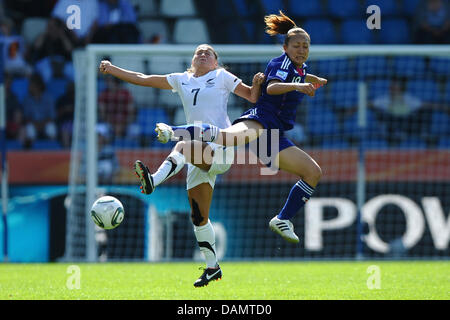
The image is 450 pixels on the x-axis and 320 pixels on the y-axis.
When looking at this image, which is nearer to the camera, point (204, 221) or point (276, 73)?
point (276, 73)

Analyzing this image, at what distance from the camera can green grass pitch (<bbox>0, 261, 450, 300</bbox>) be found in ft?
23.0

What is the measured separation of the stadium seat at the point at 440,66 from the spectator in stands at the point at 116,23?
4.99 metres

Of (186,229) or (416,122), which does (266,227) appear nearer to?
(186,229)

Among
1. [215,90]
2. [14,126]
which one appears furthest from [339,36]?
[215,90]

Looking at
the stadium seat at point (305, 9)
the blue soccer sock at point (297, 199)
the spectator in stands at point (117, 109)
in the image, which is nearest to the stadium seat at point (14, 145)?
the spectator in stands at point (117, 109)

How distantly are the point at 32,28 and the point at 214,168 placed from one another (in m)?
9.06

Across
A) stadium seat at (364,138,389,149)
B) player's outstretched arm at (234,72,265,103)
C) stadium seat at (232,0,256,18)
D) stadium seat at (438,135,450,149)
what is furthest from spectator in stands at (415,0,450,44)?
player's outstretched arm at (234,72,265,103)

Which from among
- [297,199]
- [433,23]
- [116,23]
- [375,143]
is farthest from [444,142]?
[297,199]

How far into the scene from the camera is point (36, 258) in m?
12.1

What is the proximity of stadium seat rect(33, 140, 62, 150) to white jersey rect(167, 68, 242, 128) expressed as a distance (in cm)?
613

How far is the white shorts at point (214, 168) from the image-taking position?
740 cm

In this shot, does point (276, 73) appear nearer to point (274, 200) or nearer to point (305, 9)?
point (274, 200)

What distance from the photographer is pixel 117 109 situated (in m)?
13.0

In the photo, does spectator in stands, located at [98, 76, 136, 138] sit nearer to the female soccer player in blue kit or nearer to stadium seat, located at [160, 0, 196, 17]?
stadium seat, located at [160, 0, 196, 17]
